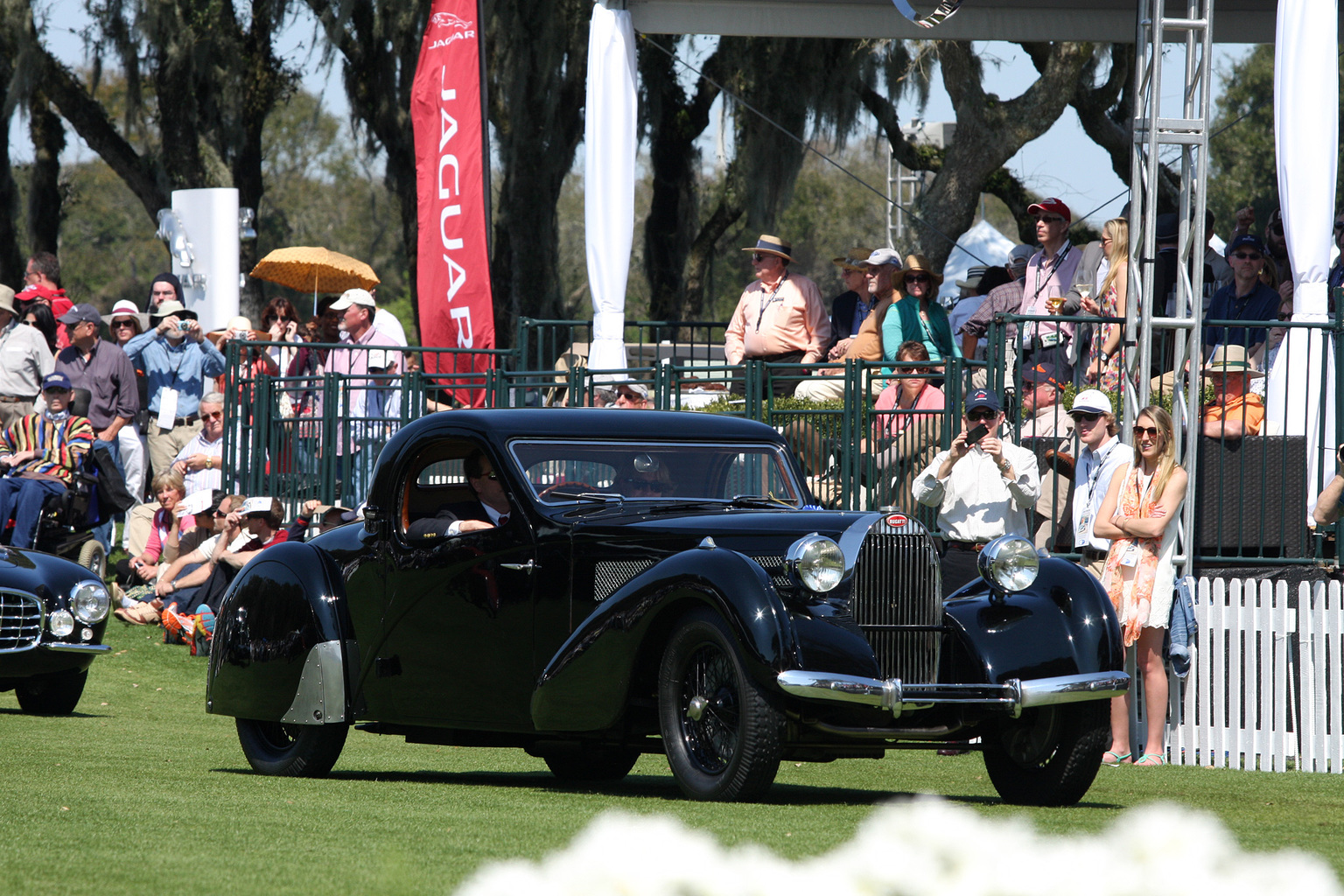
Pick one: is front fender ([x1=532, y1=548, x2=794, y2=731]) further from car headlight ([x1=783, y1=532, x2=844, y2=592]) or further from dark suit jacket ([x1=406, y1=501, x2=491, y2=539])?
dark suit jacket ([x1=406, y1=501, x2=491, y2=539])

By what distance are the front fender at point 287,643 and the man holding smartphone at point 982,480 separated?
4.08m

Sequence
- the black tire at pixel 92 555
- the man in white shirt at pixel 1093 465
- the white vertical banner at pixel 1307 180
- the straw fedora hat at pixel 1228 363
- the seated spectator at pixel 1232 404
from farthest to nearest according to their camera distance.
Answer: the black tire at pixel 92 555 → the white vertical banner at pixel 1307 180 → the seated spectator at pixel 1232 404 → the straw fedora hat at pixel 1228 363 → the man in white shirt at pixel 1093 465

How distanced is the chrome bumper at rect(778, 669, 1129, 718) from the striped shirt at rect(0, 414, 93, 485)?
10880 millimetres

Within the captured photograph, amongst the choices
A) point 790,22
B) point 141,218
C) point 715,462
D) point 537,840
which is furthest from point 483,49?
point 141,218

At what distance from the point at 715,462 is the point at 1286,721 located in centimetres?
441

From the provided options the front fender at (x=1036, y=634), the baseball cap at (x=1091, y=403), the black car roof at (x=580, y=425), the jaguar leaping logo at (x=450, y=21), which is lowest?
the front fender at (x=1036, y=634)

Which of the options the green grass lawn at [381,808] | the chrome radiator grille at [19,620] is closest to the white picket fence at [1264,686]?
the green grass lawn at [381,808]

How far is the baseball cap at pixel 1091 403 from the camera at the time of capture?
1080cm

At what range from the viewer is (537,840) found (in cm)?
574

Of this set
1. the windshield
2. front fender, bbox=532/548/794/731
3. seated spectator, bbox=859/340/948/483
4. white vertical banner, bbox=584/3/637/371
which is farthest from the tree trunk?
front fender, bbox=532/548/794/731

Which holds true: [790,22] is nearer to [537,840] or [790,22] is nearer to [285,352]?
[285,352]

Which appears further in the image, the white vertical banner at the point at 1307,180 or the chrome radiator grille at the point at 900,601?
the white vertical banner at the point at 1307,180

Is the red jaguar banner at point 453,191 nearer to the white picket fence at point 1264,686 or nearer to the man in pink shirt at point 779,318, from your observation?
the man in pink shirt at point 779,318

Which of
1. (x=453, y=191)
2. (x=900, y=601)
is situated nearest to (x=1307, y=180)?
(x=900, y=601)
